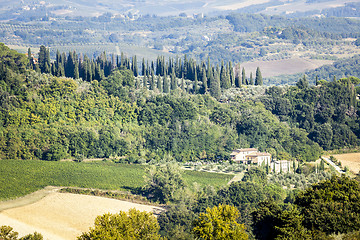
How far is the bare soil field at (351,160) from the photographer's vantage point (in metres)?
86.6

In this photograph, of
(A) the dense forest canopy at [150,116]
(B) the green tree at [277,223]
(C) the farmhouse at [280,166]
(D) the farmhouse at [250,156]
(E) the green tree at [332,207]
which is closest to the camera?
(B) the green tree at [277,223]

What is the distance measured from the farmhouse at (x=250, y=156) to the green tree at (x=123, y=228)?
43.8m

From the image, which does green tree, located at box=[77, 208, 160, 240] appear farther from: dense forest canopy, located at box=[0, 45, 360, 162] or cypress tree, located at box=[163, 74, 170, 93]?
cypress tree, located at box=[163, 74, 170, 93]

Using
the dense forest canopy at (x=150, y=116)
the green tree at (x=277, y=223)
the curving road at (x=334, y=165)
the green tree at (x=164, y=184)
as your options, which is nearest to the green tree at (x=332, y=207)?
the green tree at (x=277, y=223)

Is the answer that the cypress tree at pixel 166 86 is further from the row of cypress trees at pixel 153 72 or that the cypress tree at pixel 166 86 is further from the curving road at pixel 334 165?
the curving road at pixel 334 165

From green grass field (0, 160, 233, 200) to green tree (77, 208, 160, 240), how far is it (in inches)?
1050

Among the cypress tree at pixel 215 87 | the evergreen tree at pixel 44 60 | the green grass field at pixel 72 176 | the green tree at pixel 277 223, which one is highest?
the evergreen tree at pixel 44 60

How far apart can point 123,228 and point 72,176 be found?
3303cm

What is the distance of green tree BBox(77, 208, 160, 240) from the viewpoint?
3975 centimetres

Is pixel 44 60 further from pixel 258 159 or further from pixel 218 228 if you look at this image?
pixel 218 228

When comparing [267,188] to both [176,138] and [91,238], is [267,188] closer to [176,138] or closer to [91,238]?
[176,138]

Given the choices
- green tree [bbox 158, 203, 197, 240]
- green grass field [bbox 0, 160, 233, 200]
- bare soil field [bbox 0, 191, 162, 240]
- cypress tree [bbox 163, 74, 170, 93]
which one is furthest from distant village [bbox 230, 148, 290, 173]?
green tree [bbox 158, 203, 197, 240]

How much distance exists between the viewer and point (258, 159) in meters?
85.9

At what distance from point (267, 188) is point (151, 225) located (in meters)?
28.9
